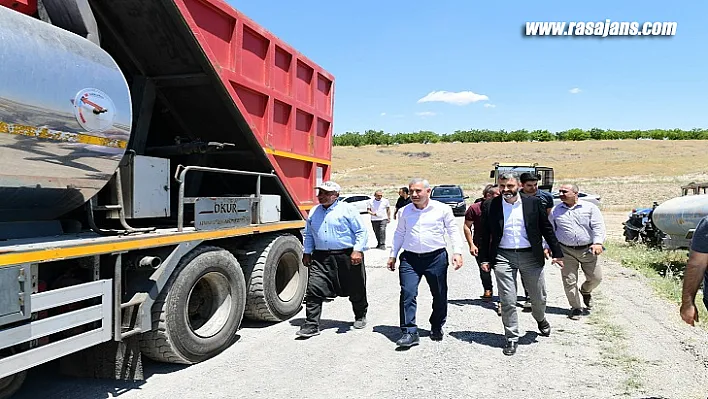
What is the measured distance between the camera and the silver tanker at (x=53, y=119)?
338cm

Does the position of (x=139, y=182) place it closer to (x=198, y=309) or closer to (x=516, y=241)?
(x=198, y=309)

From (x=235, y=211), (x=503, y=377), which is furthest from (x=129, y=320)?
(x=503, y=377)

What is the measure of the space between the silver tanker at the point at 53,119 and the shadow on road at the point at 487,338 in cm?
388

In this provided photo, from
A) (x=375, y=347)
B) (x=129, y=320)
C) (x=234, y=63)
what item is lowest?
(x=375, y=347)

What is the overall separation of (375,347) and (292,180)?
2.48m

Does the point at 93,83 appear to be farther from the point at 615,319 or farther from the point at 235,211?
the point at 615,319

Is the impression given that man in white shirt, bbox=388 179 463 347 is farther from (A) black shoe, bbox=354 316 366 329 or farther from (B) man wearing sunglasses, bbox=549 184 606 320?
(B) man wearing sunglasses, bbox=549 184 606 320

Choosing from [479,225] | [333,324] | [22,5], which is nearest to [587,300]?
[479,225]

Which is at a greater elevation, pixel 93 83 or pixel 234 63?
pixel 234 63

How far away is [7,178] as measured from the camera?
11.5ft

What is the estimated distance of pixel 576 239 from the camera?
22.2 ft

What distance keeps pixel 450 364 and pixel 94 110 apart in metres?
3.64

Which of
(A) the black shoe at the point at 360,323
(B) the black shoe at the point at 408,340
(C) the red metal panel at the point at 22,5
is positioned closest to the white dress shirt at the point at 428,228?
(B) the black shoe at the point at 408,340

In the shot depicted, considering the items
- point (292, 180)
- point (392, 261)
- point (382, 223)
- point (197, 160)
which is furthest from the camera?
point (382, 223)
